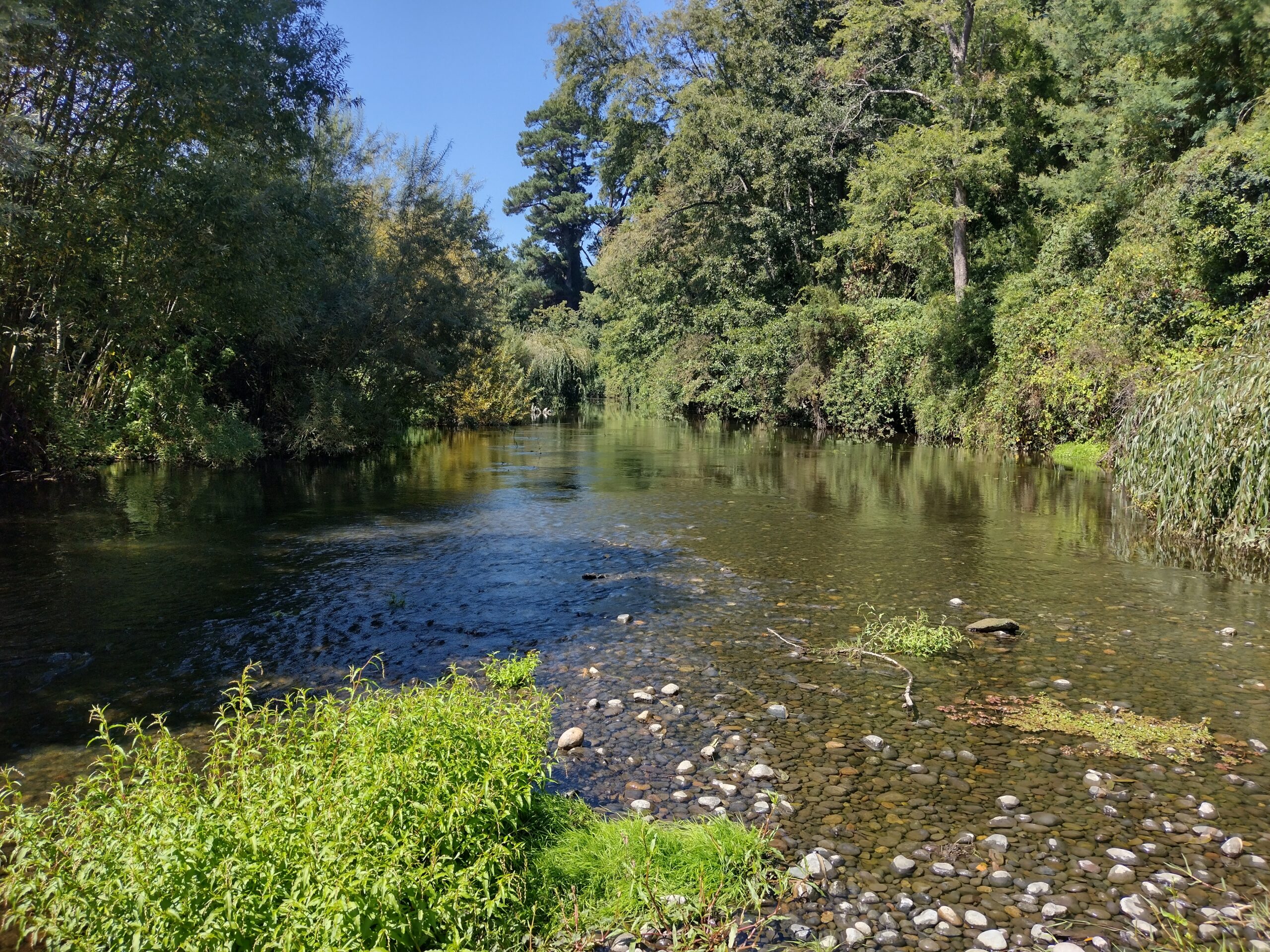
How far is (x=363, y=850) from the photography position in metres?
3.29

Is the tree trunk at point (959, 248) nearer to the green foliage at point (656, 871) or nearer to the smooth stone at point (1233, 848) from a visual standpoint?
the smooth stone at point (1233, 848)

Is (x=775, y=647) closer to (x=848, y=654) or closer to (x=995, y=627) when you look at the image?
(x=848, y=654)

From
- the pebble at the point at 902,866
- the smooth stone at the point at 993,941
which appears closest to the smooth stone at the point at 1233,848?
the smooth stone at the point at 993,941

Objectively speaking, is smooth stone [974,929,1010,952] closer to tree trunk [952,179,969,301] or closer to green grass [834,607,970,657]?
green grass [834,607,970,657]

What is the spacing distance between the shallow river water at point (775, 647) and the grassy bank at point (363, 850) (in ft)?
2.30

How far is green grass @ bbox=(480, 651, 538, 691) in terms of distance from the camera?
21.7 ft

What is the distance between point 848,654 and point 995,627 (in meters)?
1.89

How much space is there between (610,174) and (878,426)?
29460 millimetres

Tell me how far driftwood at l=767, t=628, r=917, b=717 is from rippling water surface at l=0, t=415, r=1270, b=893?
19cm

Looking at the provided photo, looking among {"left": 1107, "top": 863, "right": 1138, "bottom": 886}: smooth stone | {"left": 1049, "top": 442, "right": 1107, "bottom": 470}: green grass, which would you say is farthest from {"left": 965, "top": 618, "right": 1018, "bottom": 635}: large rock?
{"left": 1049, "top": 442, "right": 1107, "bottom": 470}: green grass

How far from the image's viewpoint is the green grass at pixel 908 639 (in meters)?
8.05

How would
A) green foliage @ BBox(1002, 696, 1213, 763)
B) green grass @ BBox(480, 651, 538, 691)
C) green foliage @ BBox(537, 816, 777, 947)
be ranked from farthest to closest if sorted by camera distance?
green grass @ BBox(480, 651, 538, 691)
green foliage @ BBox(1002, 696, 1213, 763)
green foliage @ BBox(537, 816, 777, 947)

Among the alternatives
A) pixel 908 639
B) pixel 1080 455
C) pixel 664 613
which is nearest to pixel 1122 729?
pixel 908 639

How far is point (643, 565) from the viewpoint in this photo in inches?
470
